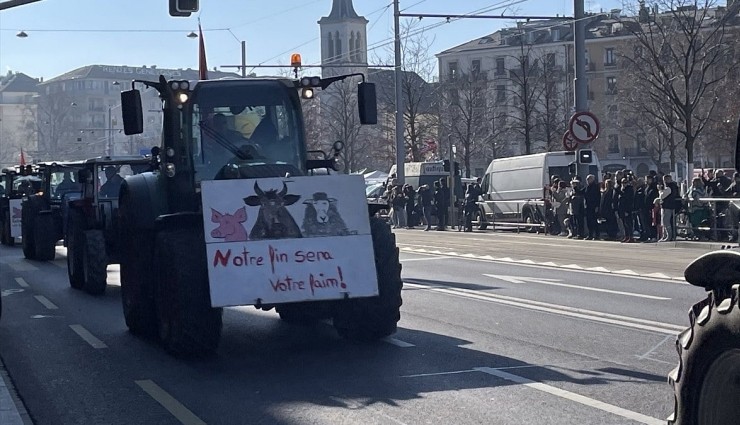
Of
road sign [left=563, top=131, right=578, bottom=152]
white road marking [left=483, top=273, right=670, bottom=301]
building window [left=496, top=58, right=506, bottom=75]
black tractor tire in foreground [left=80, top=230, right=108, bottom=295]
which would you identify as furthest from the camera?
building window [left=496, top=58, right=506, bottom=75]

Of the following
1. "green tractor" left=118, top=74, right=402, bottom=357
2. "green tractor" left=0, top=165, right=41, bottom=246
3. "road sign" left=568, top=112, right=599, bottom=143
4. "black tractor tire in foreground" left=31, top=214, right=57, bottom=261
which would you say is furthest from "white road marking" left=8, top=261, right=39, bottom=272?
"road sign" left=568, top=112, right=599, bottom=143

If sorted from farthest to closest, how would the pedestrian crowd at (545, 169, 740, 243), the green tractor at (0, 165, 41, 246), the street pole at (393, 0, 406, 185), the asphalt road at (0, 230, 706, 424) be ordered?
the street pole at (393, 0, 406, 185)
the green tractor at (0, 165, 41, 246)
the pedestrian crowd at (545, 169, 740, 243)
the asphalt road at (0, 230, 706, 424)

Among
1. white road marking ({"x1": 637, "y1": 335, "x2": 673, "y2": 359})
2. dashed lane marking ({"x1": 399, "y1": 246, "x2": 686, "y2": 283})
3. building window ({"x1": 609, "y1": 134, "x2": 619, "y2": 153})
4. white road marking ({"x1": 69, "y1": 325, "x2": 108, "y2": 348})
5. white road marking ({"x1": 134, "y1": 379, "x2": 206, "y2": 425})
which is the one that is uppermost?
building window ({"x1": 609, "y1": 134, "x2": 619, "y2": 153})

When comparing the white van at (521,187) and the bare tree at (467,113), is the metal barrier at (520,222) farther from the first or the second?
A: the bare tree at (467,113)

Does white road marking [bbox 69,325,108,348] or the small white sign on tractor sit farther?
white road marking [bbox 69,325,108,348]

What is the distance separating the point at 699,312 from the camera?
574cm

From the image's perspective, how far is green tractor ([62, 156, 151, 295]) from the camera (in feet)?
60.0

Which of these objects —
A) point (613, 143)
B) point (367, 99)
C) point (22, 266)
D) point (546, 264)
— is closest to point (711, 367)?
point (367, 99)

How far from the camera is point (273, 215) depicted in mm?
10875

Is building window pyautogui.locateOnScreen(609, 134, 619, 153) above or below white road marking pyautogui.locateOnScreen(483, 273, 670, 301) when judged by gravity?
above

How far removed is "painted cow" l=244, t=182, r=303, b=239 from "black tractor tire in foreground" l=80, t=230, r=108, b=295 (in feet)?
26.4

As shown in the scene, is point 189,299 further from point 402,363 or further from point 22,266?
point 22,266

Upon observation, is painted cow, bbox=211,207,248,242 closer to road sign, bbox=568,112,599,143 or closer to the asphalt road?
the asphalt road

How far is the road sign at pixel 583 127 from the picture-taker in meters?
29.3
